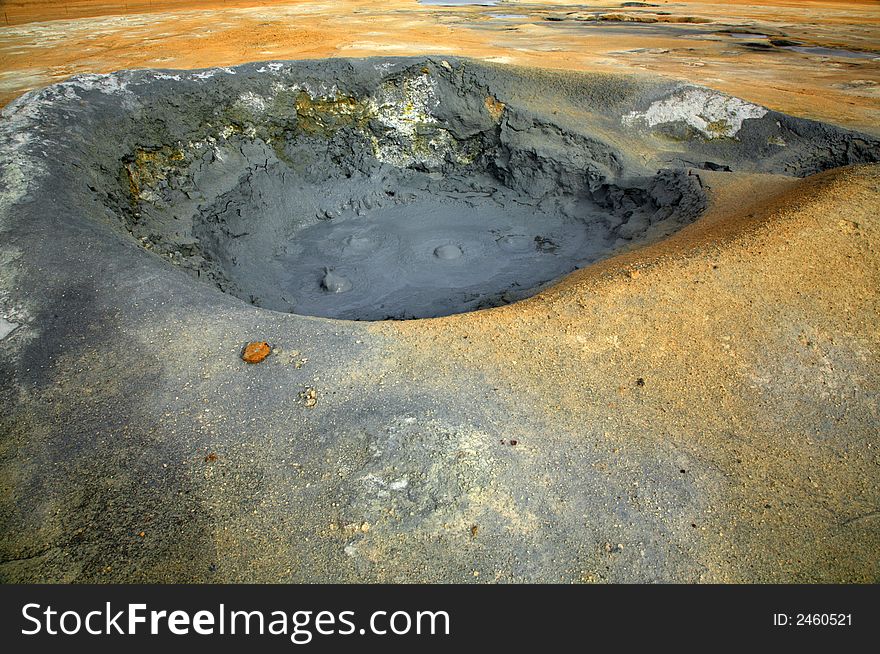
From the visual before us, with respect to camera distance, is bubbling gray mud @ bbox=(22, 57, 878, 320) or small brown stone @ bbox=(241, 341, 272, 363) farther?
bubbling gray mud @ bbox=(22, 57, 878, 320)

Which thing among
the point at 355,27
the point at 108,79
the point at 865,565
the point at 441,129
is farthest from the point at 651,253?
the point at 355,27

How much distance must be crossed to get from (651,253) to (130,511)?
12.4 ft

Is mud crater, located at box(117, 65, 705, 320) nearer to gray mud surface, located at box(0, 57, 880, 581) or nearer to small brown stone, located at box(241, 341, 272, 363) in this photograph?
gray mud surface, located at box(0, 57, 880, 581)

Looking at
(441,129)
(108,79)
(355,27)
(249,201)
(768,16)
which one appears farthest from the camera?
(768,16)

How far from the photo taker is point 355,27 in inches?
631

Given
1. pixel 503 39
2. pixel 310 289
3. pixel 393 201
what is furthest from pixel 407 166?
pixel 503 39

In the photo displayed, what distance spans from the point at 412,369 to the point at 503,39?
14.5 m

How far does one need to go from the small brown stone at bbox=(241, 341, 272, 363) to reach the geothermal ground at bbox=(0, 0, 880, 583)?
4 centimetres

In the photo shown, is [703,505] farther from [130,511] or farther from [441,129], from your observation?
[441,129]

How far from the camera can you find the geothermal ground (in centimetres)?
235

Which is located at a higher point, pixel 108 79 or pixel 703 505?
pixel 108 79

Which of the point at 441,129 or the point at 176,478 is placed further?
the point at 441,129

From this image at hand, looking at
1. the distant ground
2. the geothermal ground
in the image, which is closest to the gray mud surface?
the geothermal ground

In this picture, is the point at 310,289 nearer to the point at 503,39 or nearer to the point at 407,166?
the point at 407,166
